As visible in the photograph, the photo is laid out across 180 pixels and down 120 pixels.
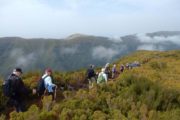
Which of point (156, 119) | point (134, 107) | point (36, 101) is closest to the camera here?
point (156, 119)

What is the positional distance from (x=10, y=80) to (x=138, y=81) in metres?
4.09

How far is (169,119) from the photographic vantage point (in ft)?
31.0

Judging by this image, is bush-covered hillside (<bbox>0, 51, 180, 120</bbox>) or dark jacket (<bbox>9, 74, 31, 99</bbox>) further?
dark jacket (<bbox>9, 74, 31, 99</bbox>)

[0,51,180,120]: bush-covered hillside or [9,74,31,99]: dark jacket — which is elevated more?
[9,74,31,99]: dark jacket

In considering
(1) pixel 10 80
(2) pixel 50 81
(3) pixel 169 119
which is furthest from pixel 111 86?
(3) pixel 169 119

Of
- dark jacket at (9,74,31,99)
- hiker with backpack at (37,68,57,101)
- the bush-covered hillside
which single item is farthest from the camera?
hiker with backpack at (37,68,57,101)

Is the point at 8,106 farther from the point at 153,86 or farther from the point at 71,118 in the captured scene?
the point at 71,118

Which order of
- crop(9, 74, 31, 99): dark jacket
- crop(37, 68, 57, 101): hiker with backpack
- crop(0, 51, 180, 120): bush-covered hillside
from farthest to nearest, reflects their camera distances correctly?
crop(37, 68, 57, 101): hiker with backpack, crop(9, 74, 31, 99): dark jacket, crop(0, 51, 180, 120): bush-covered hillside

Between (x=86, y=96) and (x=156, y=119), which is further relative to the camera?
(x=86, y=96)

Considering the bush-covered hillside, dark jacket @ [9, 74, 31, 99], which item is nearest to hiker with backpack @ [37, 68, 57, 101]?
the bush-covered hillside

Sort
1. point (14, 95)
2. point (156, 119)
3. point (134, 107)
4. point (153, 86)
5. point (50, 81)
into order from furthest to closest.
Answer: point (50, 81) → point (153, 86) → point (14, 95) → point (134, 107) → point (156, 119)

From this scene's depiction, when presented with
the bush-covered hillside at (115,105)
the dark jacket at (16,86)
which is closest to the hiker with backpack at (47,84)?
the bush-covered hillside at (115,105)

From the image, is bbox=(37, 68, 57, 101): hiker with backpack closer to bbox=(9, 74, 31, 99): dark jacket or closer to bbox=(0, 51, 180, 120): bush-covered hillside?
bbox=(0, 51, 180, 120): bush-covered hillside

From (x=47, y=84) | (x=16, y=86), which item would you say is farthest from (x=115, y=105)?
(x=47, y=84)
